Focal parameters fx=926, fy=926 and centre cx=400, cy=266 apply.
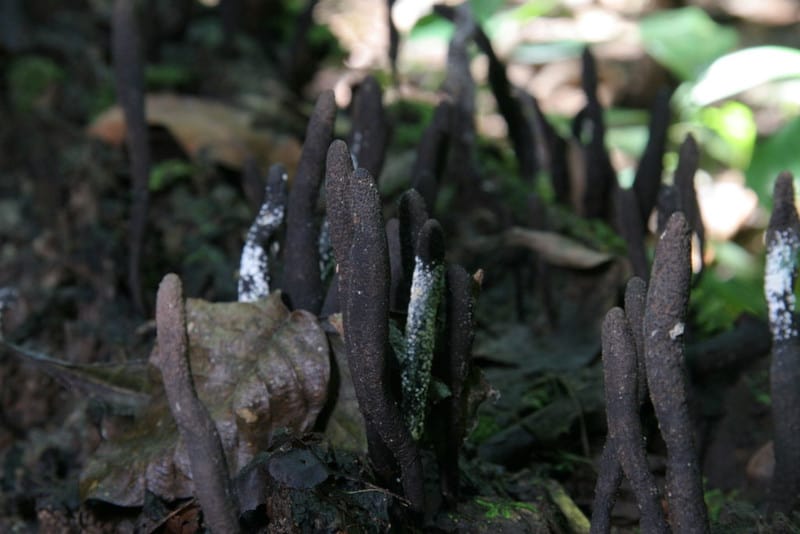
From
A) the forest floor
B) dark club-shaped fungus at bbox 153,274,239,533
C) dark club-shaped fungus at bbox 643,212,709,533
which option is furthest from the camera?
the forest floor

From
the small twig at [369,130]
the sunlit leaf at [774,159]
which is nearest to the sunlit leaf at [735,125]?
the sunlit leaf at [774,159]

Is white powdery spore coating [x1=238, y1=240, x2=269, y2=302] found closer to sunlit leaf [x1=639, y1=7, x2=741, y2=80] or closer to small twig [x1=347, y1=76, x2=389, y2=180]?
small twig [x1=347, y1=76, x2=389, y2=180]


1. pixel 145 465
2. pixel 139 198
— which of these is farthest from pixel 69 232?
pixel 145 465

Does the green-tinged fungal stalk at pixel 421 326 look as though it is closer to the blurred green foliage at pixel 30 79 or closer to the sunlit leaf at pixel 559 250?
the sunlit leaf at pixel 559 250

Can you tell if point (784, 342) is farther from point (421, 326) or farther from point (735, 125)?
point (735, 125)

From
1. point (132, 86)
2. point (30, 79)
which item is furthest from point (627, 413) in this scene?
point (30, 79)

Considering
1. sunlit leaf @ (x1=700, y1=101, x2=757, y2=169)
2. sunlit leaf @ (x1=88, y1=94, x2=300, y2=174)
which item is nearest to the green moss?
sunlit leaf @ (x1=88, y1=94, x2=300, y2=174)
